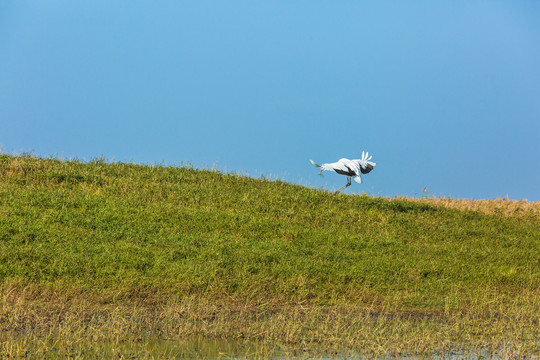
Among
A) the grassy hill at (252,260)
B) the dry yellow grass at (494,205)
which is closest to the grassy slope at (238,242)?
the grassy hill at (252,260)

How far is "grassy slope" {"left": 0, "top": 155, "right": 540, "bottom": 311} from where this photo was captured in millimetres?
12445

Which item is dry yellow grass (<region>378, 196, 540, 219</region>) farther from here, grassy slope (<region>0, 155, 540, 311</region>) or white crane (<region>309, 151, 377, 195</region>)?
white crane (<region>309, 151, 377, 195</region>)

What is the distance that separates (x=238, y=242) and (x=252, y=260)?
179 centimetres

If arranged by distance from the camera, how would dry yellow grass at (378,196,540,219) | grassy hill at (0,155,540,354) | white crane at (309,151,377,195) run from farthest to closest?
dry yellow grass at (378,196,540,219) < white crane at (309,151,377,195) < grassy hill at (0,155,540,354)

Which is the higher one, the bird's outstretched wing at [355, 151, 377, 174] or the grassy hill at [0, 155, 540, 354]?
the bird's outstretched wing at [355, 151, 377, 174]

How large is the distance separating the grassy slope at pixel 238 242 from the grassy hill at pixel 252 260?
6 cm

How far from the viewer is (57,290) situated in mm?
11562

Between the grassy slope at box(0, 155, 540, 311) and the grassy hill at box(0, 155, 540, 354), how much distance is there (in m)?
0.06

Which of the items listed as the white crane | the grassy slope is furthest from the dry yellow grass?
the white crane

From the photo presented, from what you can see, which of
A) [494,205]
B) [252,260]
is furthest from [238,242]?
[494,205]

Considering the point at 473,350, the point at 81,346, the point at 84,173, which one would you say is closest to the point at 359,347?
the point at 473,350

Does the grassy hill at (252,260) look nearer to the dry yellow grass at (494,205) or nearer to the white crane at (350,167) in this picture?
the white crane at (350,167)

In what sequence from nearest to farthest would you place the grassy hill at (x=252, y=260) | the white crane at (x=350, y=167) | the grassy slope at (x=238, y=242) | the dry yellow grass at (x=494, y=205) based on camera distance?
the grassy hill at (x=252, y=260), the grassy slope at (x=238, y=242), the white crane at (x=350, y=167), the dry yellow grass at (x=494, y=205)

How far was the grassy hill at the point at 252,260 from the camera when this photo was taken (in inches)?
400
